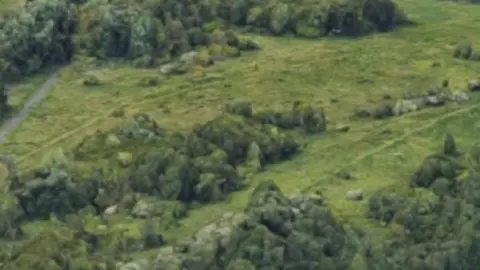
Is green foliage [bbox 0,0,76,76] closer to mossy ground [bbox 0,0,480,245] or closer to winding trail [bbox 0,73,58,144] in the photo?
mossy ground [bbox 0,0,480,245]

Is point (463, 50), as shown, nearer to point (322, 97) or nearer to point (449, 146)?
point (322, 97)

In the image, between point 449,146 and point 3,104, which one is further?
point 3,104

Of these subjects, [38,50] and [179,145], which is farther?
[38,50]

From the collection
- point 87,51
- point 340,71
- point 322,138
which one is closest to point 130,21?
point 87,51

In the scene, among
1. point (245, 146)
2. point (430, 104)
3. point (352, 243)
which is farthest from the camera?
point (430, 104)

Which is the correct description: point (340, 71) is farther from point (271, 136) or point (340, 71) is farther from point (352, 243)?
point (352, 243)

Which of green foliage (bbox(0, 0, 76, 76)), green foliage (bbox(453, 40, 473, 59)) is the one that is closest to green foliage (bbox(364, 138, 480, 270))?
green foliage (bbox(453, 40, 473, 59))

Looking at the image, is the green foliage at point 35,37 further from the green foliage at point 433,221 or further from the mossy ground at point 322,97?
the green foliage at point 433,221

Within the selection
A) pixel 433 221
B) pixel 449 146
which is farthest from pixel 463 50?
pixel 433 221
